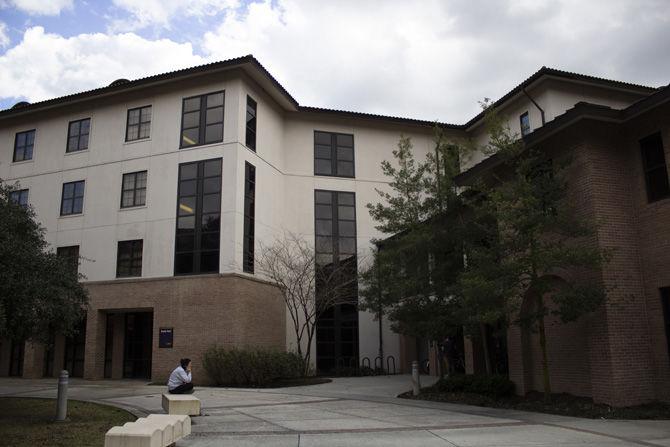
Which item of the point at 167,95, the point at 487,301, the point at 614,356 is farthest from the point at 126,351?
the point at 614,356

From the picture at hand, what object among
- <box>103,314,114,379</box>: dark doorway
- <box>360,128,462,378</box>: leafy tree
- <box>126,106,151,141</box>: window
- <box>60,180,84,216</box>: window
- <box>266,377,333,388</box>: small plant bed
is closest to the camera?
<box>360,128,462,378</box>: leafy tree

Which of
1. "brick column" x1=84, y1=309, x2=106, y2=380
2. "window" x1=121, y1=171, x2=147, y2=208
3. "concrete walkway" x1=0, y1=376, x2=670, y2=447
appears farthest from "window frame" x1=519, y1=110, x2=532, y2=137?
"brick column" x1=84, y1=309, x2=106, y2=380

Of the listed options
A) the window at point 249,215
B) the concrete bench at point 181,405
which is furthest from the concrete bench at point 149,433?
the window at point 249,215

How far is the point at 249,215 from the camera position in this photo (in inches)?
1053

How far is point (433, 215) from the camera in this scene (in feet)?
60.7

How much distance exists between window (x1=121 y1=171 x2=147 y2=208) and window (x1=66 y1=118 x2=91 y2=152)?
3.57 metres

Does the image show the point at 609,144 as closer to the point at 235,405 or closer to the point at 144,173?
the point at 235,405

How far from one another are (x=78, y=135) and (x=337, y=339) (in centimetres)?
1682

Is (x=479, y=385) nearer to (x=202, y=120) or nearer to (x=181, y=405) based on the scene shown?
(x=181, y=405)

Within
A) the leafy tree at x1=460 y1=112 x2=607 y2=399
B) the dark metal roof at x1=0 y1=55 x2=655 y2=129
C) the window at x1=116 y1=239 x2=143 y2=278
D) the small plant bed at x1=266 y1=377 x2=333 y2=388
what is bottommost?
the small plant bed at x1=266 y1=377 x2=333 y2=388

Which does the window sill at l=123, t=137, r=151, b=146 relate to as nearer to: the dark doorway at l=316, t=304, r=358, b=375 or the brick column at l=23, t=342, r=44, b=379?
the brick column at l=23, t=342, r=44, b=379

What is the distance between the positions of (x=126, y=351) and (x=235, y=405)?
595 inches

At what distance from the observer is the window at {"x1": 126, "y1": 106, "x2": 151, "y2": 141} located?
28.4 m

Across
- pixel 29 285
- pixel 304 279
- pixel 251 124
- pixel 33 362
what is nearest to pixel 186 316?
pixel 304 279
